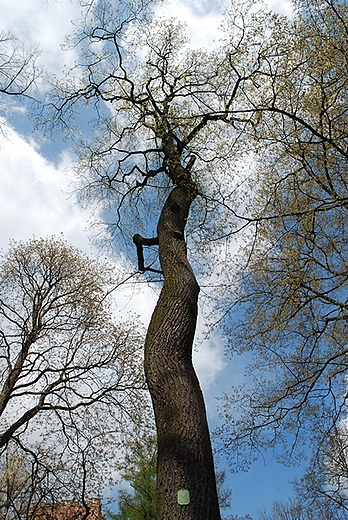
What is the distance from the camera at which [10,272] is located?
1303 cm

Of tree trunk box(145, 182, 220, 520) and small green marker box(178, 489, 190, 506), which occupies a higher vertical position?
tree trunk box(145, 182, 220, 520)

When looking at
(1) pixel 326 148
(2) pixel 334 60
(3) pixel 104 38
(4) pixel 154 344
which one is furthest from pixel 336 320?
(3) pixel 104 38

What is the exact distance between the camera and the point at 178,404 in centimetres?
295

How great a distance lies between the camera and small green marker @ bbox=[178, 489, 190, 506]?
97.9 inches

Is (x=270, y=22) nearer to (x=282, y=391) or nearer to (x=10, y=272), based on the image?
(x=282, y=391)

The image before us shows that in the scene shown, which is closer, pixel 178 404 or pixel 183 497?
pixel 183 497

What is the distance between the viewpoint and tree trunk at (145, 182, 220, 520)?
100 inches

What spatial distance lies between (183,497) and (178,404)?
587mm

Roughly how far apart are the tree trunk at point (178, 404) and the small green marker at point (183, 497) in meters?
0.01

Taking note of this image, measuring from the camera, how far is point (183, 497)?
250 cm

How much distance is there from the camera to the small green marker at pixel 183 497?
8.16 feet

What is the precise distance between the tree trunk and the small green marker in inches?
0.6

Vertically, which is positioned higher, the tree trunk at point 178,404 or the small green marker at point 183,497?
the tree trunk at point 178,404

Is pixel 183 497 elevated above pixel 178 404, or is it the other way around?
pixel 178 404
